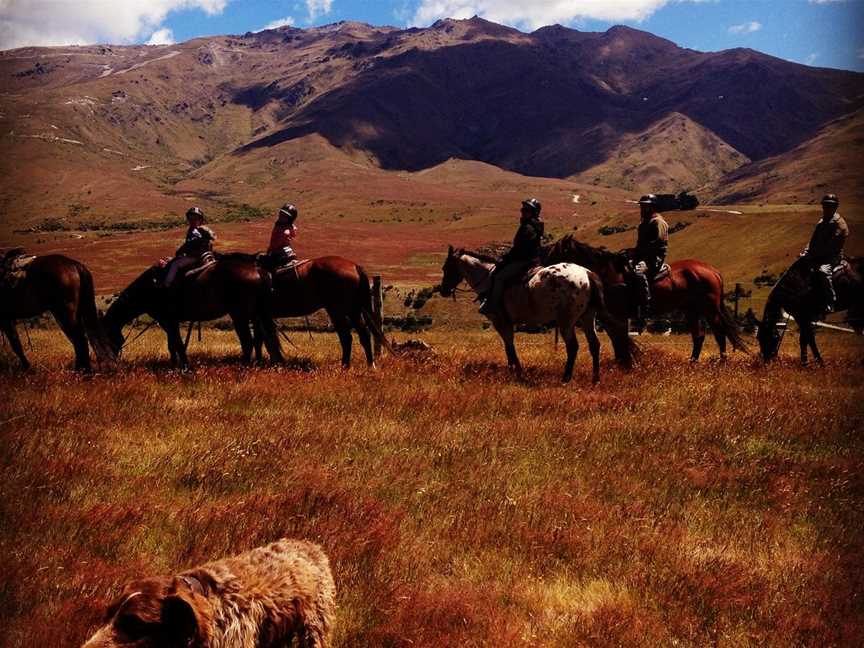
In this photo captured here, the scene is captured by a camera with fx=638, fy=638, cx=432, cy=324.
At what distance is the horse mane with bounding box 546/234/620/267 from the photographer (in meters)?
14.4

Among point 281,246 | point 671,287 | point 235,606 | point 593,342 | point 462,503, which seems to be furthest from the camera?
point 671,287

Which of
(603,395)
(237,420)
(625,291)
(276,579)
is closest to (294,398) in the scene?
(237,420)

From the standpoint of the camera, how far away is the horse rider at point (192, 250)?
44.1ft

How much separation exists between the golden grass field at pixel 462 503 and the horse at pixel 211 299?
268 cm

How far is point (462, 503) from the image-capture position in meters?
6.19

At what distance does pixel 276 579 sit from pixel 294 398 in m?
6.41

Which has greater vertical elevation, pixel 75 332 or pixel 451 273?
pixel 451 273

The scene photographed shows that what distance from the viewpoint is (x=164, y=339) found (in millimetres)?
20984

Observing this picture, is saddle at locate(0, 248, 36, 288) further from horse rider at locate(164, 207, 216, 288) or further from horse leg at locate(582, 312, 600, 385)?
horse leg at locate(582, 312, 600, 385)

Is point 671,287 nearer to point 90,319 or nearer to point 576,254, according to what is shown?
point 576,254

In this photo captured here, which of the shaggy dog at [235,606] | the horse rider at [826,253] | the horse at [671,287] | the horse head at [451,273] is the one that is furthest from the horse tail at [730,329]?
the shaggy dog at [235,606]

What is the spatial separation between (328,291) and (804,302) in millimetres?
10709

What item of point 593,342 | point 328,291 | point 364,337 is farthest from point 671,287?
point 328,291

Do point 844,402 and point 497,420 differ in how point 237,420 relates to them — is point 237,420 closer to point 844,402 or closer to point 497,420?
point 497,420
